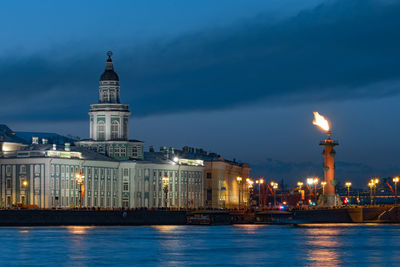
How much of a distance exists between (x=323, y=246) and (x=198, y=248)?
1280cm

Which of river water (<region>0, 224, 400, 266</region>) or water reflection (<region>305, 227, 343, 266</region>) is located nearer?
river water (<region>0, 224, 400, 266</region>)

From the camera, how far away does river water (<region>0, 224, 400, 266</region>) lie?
10656 centimetres

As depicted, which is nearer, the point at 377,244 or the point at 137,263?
the point at 137,263

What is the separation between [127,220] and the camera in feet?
643

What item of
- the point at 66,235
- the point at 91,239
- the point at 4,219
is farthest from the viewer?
the point at 4,219

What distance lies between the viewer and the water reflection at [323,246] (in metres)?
107

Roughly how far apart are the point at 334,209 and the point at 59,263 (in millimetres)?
100687

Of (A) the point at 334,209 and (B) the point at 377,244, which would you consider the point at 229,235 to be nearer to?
(B) the point at 377,244

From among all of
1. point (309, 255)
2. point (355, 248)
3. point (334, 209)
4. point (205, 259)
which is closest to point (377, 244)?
point (355, 248)

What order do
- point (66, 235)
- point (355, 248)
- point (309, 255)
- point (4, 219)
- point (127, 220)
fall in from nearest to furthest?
point (309, 255)
point (355, 248)
point (66, 235)
point (4, 219)
point (127, 220)

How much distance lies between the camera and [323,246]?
126 meters

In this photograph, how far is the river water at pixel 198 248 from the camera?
350ft

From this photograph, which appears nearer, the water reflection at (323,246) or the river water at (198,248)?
the river water at (198,248)

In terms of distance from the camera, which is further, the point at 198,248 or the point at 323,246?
the point at 323,246
